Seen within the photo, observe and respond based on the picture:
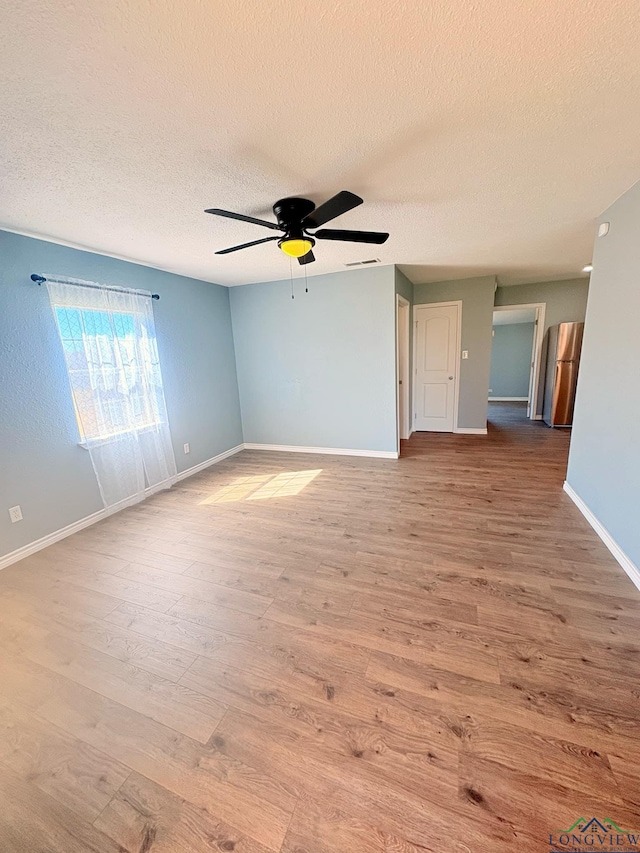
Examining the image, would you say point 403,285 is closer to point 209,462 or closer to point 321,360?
point 321,360

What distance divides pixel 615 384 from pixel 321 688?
108 inches

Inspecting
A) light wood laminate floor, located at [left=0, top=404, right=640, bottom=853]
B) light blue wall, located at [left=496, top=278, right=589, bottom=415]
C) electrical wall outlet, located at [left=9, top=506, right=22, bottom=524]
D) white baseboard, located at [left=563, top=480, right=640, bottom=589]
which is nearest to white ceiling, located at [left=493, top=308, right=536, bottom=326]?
light blue wall, located at [left=496, top=278, right=589, bottom=415]

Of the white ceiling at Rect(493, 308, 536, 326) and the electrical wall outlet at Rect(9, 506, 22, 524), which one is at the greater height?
the white ceiling at Rect(493, 308, 536, 326)

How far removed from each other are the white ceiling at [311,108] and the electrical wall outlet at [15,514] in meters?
2.12

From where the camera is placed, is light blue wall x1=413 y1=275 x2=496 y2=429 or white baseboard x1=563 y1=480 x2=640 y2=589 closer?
white baseboard x1=563 y1=480 x2=640 y2=589

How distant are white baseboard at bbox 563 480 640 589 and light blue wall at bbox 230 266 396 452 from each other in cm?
205

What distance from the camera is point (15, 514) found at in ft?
8.37

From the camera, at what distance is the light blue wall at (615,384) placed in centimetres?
210

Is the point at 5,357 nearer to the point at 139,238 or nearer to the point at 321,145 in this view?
the point at 139,238

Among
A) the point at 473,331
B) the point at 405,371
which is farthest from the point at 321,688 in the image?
the point at 473,331

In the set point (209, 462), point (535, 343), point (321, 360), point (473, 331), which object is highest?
point (473, 331)

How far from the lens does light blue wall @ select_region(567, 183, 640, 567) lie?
2102 millimetres

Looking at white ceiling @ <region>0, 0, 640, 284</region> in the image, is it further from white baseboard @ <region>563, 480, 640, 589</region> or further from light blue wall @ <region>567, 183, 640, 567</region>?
white baseboard @ <region>563, 480, 640, 589</region>

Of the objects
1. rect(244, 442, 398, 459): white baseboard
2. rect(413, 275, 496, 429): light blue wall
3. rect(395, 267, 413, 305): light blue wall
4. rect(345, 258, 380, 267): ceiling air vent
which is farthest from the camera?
rect(413, 275, 496, 429): light blue wall
